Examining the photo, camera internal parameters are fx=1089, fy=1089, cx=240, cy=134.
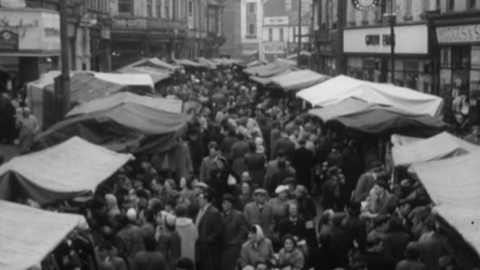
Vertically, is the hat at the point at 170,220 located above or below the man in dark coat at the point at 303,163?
above

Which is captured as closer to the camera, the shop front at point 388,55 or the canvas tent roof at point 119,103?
the canvas tent roof at point 119,103

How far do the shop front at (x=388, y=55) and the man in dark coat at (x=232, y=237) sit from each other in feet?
73.7

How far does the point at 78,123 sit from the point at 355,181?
4.85 meters

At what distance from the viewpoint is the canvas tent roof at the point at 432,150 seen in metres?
14.8

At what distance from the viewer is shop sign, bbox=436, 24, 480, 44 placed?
3030 cm

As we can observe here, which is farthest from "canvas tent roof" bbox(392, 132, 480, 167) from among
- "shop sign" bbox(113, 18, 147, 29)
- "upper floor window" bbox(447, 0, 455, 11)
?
"shop sign" bbox(113, 18, 147, 29)

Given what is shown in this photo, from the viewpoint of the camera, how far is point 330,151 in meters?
21.0

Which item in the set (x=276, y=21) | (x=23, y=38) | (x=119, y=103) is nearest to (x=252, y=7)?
(x=276, y=21)

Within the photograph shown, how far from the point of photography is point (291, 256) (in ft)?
38.9

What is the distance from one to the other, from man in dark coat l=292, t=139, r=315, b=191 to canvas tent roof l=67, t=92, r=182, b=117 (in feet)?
9.36

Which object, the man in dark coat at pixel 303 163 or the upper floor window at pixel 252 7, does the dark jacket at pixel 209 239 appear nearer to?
the man in dark coat at pixel 303 163

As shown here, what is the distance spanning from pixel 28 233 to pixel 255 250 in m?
3.54

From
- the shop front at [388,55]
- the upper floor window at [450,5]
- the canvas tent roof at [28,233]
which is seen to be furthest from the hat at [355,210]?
the shop front at [388,55]

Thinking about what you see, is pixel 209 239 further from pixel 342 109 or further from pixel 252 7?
pixel 252 7
